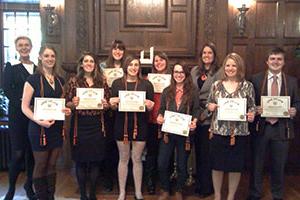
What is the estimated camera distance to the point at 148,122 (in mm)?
3773

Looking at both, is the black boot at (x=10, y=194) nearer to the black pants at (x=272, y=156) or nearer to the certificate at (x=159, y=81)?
the certificate at (x=159, y=81)

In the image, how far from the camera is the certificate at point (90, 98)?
3391mm

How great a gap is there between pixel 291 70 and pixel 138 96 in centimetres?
230

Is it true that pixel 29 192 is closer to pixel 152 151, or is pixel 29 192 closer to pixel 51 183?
pixel 51 183

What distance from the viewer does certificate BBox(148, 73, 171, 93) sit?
374 centimetres

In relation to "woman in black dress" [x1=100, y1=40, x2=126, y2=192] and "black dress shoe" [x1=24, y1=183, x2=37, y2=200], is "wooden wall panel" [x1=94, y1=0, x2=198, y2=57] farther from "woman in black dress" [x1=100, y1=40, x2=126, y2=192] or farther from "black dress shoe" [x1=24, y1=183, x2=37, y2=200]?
"black dress shoe" [x1=24, y1=183, x2=37, y2=200]

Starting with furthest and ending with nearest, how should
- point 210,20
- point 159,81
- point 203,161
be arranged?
1. point 210,20
2. point 203,161
3. point 159,81

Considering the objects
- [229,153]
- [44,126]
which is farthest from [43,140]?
[229,153]

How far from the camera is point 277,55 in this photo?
3.50 m

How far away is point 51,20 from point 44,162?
6.74ft

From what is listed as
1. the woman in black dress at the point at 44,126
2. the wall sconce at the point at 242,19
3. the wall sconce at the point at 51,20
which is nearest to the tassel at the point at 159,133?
the woman in black dress at the point at 44,126

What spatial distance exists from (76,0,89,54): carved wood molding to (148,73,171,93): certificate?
1235 millimetres

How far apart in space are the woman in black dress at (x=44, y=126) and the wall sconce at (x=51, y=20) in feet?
4.78

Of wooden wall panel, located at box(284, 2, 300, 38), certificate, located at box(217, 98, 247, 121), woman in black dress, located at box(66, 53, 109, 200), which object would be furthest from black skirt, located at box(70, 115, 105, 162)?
wooden wall panel, located at box(284, 2, 300, 38)
